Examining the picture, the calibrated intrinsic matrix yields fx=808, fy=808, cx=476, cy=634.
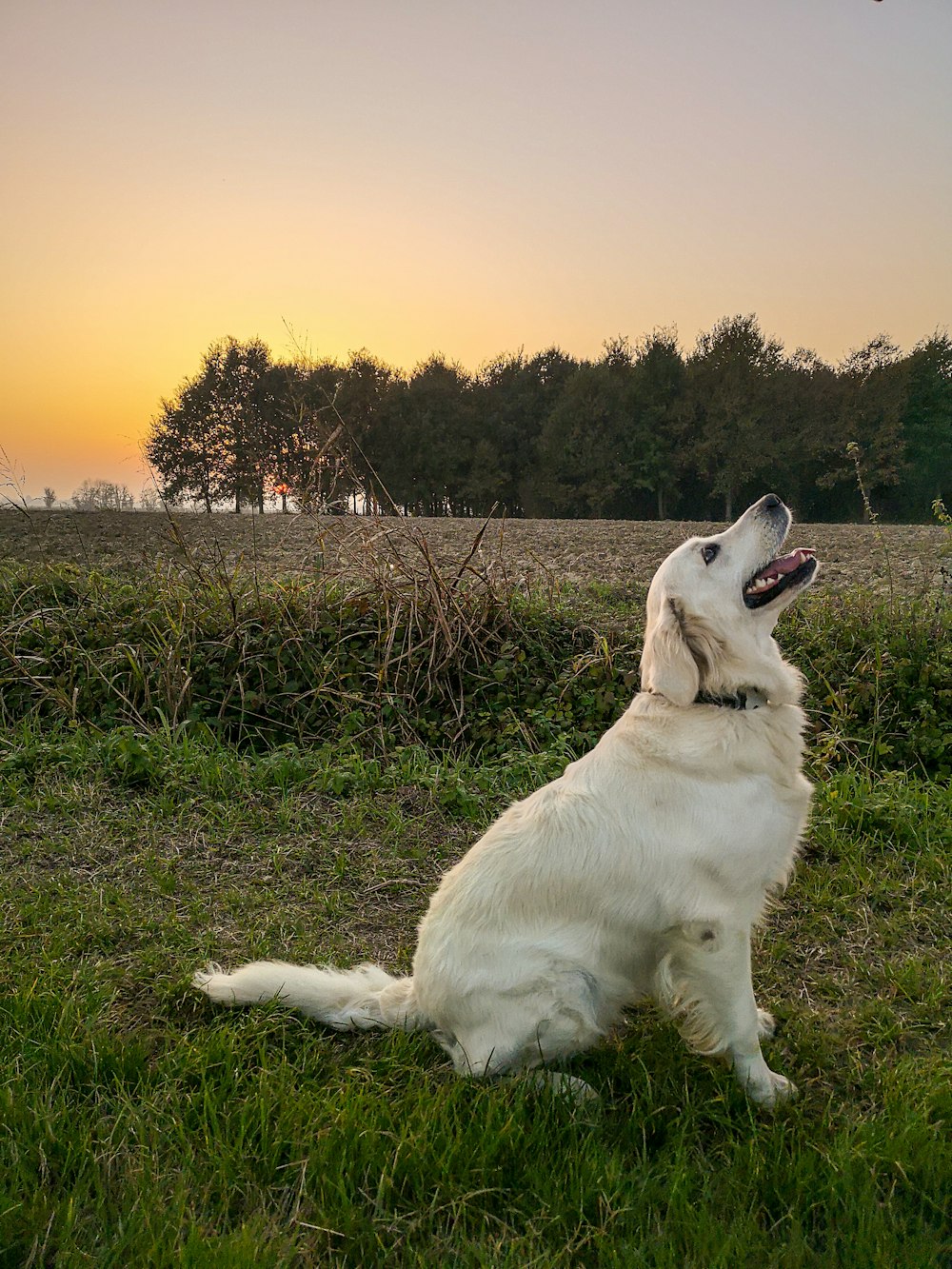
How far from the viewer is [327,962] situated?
3145 mm

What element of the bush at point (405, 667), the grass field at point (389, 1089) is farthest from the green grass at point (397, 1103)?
the bush at point (405, 667)

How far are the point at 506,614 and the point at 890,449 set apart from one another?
24736 mm

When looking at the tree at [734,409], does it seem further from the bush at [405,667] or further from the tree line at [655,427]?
the bush at [405,667]

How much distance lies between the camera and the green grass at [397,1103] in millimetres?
1932

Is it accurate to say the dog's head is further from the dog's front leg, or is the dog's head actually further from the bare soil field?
the bare soil field

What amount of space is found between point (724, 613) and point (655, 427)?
30348mm

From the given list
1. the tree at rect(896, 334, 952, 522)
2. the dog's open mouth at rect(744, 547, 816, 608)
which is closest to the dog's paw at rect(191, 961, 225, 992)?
the dog's open mouth at rect(744, 547, 816, 608)

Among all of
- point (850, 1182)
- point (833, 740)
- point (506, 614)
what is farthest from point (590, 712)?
point (850, 1182)

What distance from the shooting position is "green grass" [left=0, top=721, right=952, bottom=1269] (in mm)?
1932

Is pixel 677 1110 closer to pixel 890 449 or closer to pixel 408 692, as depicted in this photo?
pixel 408 692

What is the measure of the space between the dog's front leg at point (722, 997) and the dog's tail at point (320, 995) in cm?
88

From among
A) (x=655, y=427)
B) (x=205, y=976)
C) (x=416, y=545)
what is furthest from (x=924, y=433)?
(x=205, y=976)

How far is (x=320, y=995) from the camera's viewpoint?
2699 mm

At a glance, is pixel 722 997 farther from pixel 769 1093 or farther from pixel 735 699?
pixel 735 699
